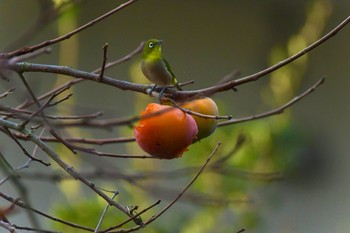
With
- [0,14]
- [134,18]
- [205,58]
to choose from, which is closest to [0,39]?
[0,14]

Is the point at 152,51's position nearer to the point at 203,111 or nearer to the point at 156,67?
the point at 156,67

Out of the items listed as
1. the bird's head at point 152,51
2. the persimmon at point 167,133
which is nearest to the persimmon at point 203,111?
the persimmon at point 167,133

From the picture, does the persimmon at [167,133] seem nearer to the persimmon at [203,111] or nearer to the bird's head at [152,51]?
the persimmon at [203,111]

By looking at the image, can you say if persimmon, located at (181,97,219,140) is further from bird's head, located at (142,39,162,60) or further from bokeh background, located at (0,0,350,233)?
bokeh background, located at (0,0,350,233)

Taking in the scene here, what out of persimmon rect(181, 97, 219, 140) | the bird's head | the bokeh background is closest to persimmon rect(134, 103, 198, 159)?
persimmon rect(181, 97, 219, 140)

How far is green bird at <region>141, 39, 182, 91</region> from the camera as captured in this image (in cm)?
99

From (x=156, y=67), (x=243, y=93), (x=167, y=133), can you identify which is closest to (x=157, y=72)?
(x=156, y=67)

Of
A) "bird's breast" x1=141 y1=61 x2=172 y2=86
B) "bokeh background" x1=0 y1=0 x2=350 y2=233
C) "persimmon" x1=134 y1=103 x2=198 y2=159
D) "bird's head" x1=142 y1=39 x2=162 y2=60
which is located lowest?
"persimmon" x1=134 y1=103 x2=198 y2=159

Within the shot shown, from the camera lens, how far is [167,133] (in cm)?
90

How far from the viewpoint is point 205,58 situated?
3174mm

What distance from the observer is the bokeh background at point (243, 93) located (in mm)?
2768

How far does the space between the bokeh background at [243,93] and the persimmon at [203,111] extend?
1.63 metres

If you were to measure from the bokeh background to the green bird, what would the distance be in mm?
1536

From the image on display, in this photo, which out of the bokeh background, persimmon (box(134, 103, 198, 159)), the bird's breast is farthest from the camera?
the bokeh background
